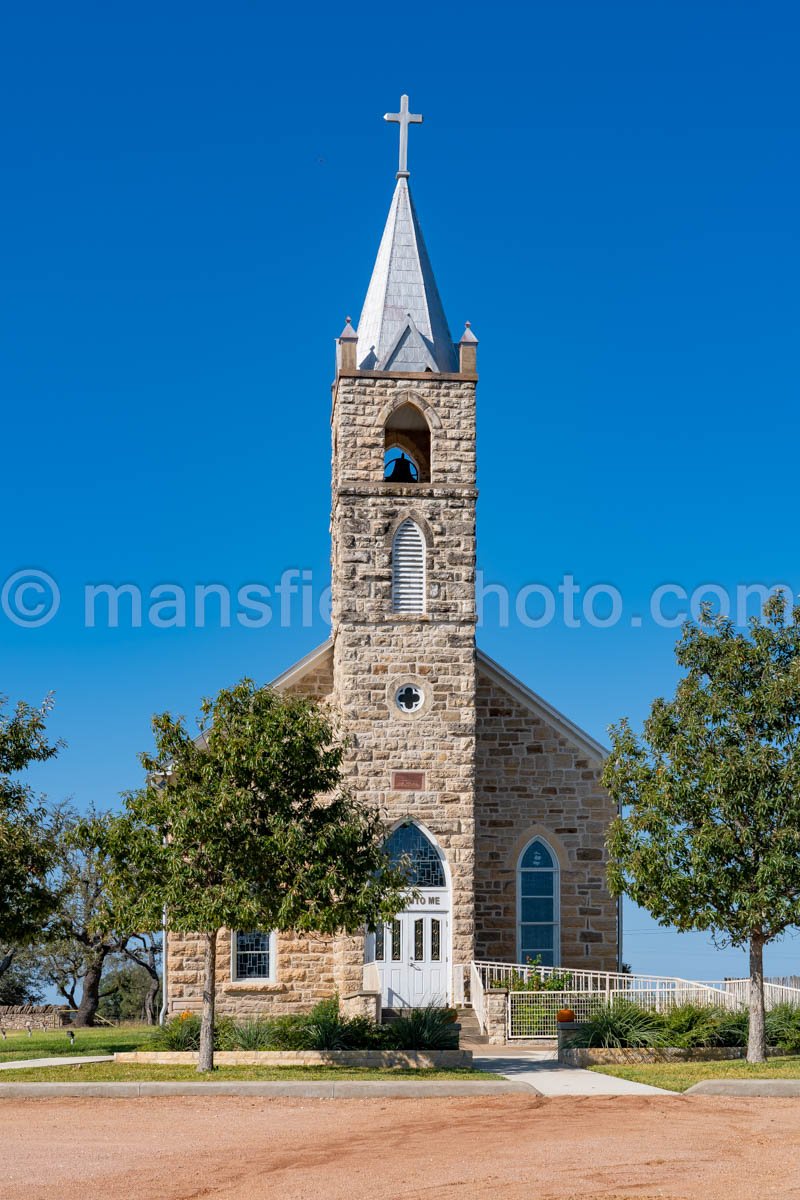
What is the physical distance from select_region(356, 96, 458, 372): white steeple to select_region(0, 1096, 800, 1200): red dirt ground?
16.5m

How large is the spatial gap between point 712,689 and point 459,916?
8195 millimetres

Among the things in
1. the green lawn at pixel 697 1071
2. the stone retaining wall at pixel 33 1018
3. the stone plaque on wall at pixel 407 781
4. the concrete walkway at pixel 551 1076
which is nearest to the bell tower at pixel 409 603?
the stone plaque on wall at pixel 407 781

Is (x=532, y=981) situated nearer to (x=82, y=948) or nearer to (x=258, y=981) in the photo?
(x=258, y=981)

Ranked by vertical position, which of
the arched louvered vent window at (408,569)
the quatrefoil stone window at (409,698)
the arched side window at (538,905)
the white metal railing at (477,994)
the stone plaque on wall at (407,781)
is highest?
the arched louvered vent window at (408,569)

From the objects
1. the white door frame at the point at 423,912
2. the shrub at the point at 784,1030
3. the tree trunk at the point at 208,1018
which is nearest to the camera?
the tree trunk at the point at 208,1018

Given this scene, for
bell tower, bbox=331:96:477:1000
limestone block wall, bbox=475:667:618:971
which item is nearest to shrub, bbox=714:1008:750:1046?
bell tower, bbox=331:96:477:1000

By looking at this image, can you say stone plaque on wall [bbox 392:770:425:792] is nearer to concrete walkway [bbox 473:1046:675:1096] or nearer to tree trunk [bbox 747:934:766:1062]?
concrete walkway [bbox 473:1046:675:1096]

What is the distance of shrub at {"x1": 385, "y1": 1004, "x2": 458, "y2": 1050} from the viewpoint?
21.7 metres

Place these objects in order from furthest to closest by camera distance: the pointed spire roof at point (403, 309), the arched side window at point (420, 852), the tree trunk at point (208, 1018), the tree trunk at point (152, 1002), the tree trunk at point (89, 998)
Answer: the tree trunk at point (152, 1002) < the tree trunk at point (89, 998) < the pointed spire roof at point (403, 309) < the arched side window at point (420, 852) < the tree trunk at point (208, 1018)

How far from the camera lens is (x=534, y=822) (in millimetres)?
30172

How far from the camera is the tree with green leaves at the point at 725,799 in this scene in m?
21.1

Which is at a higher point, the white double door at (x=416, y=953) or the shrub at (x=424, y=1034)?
the white double door at (x=416, y=953)

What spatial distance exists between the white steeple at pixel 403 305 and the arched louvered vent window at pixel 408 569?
3.44 metres

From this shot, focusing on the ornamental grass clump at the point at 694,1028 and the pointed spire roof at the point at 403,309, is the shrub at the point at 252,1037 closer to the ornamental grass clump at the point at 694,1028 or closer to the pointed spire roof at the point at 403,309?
the ornamental grass clump at the point at 694,1028
